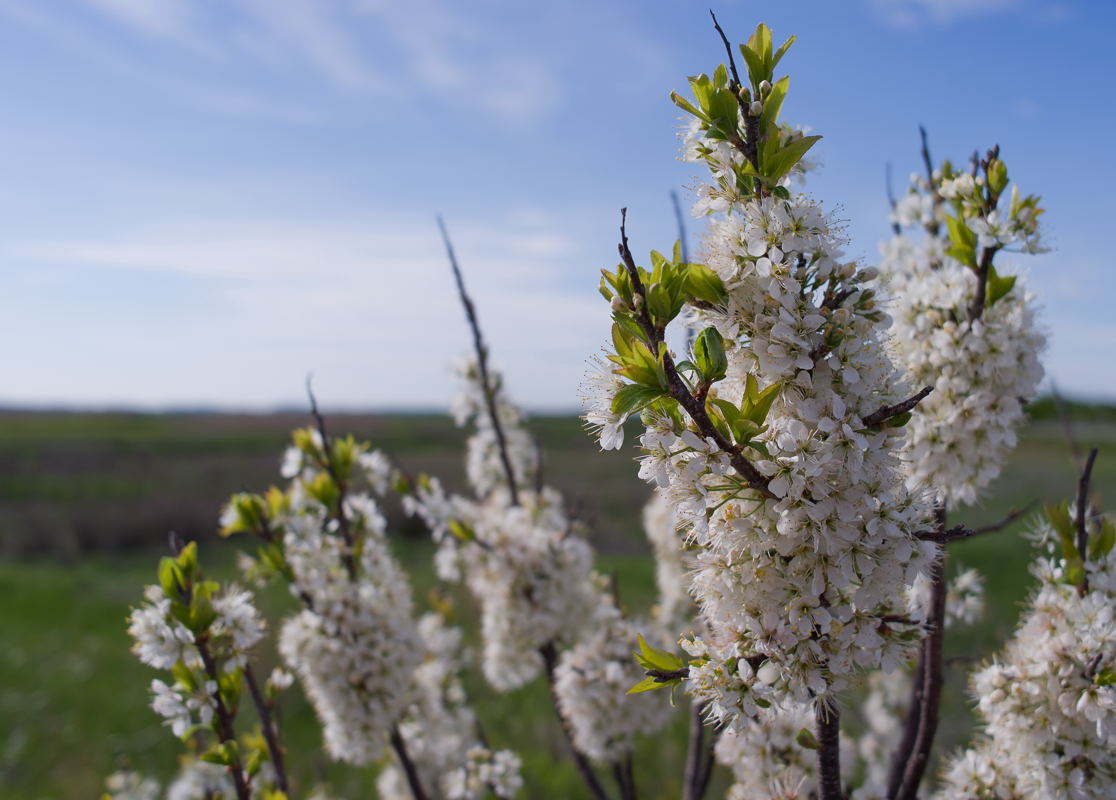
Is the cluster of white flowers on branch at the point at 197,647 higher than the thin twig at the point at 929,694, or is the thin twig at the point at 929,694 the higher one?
the cluster of white flowers on branch at the point at 197,647

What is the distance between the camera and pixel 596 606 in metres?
3.55

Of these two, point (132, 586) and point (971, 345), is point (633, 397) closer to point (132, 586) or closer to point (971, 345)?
point (971, 345)

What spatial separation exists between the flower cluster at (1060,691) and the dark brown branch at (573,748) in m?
1.22

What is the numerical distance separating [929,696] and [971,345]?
1.01 meters

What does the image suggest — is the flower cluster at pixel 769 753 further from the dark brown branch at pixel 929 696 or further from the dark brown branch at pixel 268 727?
the dark brown branch at pixel 268 727

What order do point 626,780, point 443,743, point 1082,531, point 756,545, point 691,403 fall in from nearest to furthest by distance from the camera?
1. point 691,403
2. point 756,545
3. point 1082,531
4. point 626,780
5. point 443,743

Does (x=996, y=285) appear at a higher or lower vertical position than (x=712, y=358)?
higher

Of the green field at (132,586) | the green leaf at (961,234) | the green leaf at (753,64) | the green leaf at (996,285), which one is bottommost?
the green field at (132,586)

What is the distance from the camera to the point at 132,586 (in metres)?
13.4

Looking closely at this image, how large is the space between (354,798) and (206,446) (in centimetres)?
4007

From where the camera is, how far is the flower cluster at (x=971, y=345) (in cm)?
218

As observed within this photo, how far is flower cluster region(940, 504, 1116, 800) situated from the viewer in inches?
69.7

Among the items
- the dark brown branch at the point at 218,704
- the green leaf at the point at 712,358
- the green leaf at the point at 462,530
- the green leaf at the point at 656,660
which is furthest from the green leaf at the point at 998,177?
the dark brown branch at the point at 218,704

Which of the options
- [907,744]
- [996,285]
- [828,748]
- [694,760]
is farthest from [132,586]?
[996,285]
